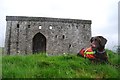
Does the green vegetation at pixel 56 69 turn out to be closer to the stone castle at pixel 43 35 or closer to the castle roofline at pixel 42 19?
the stone castle at pixel 43 35

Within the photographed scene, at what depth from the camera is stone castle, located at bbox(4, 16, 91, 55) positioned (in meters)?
33.7

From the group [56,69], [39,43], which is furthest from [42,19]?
[56,69]

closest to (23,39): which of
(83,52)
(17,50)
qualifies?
(17,50)

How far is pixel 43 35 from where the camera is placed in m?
34.6

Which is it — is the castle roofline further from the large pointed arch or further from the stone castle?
the large pointed arch

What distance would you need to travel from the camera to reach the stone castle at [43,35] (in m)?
33.7

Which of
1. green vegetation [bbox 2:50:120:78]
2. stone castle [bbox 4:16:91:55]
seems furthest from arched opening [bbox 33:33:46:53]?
green vegetation [bbox 2:50:120:78]

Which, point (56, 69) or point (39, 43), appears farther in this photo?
point (39, 43)

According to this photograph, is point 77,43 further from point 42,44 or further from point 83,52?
point 83,52

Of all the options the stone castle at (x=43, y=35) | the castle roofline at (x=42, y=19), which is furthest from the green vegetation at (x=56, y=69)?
the castle roofline at (x=42, y=19)

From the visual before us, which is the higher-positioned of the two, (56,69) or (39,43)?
(39,43)

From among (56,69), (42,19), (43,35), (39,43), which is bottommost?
(56,69)

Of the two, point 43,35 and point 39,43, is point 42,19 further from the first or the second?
point 39,43

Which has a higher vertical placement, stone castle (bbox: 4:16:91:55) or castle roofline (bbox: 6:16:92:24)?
castle roofline (bbox: 6:16:92:24)
